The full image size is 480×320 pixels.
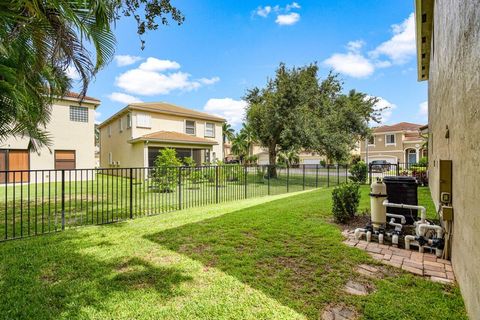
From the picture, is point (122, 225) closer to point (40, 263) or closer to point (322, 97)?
point (40, 263)

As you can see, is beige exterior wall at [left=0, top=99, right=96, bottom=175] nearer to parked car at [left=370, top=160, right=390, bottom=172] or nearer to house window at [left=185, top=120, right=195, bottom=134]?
house window at [left=185, top=120, right=195, bottom=134]

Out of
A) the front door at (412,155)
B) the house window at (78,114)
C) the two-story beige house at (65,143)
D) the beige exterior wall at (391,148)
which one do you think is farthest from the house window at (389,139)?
the house window at (78,114)

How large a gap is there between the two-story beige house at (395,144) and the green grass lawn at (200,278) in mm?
32583

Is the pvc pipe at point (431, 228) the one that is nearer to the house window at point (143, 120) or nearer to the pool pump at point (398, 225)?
the pool pump at point (398, 225)

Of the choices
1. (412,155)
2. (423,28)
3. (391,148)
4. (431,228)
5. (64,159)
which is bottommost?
(431,228)

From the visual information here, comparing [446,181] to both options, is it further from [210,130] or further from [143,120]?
[210,130]

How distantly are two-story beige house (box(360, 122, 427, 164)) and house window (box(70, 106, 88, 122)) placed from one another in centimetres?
3114

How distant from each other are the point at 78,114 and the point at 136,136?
399cm

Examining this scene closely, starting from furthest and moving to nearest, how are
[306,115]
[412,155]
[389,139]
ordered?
[389,139] < [412,155] < [306,115]

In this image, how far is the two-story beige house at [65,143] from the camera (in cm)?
1540

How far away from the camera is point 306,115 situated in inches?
719

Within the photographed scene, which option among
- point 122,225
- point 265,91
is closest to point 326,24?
point 265,91

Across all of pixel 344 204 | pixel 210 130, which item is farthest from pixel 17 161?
pixel 344 204

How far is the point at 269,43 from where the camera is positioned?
13.8 metres
